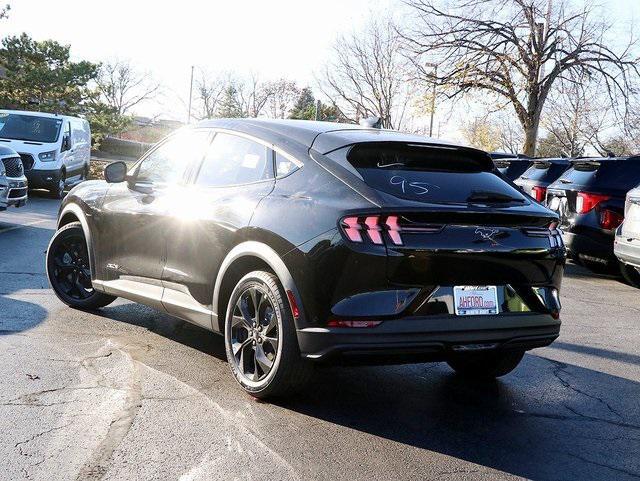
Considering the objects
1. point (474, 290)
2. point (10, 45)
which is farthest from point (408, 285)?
point (10, 45)

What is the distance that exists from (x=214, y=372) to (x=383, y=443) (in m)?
1.48

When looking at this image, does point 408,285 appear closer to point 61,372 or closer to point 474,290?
point 474,290

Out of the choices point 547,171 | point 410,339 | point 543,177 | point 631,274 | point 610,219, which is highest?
point 547,171

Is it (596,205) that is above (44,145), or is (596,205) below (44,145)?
Answer: above

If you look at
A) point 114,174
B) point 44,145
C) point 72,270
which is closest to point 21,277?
point 72,270

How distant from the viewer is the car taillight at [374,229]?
3.87 meters

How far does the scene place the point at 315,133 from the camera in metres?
4.64

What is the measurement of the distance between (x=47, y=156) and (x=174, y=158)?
14113mm

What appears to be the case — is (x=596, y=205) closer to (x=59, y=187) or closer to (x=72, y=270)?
(x=72, y=270)

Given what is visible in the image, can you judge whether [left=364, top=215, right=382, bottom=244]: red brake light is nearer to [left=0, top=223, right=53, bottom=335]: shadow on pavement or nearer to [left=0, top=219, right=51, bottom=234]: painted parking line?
[left=0, top=223, right=53, bottom=335]: shadow on pavement

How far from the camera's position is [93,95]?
145 feet

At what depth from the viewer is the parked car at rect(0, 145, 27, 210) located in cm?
1155

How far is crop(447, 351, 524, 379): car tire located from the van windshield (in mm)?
16256

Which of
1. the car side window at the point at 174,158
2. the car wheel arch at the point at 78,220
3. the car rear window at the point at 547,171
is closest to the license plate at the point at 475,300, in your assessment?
the car side window at the point at 174,158
